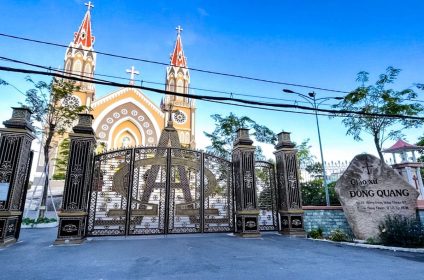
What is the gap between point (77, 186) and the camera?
5.95m

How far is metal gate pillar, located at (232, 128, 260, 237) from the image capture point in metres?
6.70

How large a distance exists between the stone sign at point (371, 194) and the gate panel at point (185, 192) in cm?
397

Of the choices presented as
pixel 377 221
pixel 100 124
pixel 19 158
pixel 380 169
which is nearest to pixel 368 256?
pixel 377 221

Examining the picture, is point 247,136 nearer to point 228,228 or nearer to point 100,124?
point 228,228

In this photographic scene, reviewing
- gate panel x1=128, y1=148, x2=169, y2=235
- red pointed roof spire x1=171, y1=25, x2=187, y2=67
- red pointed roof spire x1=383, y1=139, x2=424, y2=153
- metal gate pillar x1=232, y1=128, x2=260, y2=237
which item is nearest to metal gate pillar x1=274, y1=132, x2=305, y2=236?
metal gate pillar x1=232, y1=128, x2=260, y2=237

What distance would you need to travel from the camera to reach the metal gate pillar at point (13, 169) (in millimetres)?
5348

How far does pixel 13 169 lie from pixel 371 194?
28.4ft

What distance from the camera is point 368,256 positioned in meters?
4.43

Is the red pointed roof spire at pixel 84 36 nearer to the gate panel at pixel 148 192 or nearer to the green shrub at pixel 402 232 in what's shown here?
the gate panel at pixel 148 192

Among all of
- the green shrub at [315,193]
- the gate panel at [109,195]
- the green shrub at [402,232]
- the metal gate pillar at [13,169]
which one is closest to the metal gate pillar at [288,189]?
the green shrub at [402,232]

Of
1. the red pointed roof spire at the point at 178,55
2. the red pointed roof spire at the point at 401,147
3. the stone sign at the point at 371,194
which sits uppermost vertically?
the red pointed roof spire at the point at 178,55

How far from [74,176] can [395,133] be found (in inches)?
554

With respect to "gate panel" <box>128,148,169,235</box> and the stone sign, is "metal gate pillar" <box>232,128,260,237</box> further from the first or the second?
the stone sign

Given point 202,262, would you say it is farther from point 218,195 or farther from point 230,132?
point 230,132
